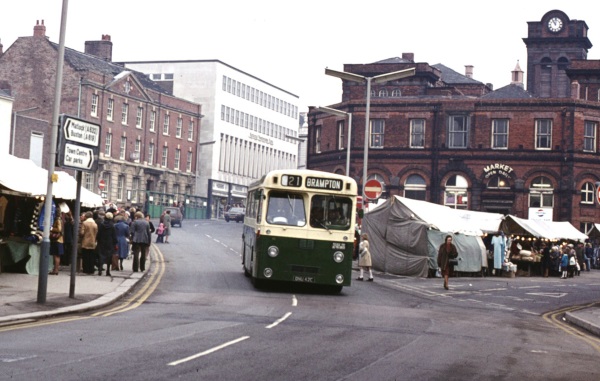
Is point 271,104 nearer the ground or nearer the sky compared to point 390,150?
nearer the sky

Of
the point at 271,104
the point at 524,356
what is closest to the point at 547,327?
Answer: the point at 524,356

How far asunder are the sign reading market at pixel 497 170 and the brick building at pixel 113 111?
3363cm

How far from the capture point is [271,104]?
13088cm

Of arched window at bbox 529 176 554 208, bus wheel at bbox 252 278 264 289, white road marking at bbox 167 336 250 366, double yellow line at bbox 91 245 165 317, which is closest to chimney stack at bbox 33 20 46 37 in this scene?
arched window at bbox 529 176 554 208

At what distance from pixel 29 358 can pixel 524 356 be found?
698cm

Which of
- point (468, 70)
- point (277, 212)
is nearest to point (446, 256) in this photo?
point (277, 212)

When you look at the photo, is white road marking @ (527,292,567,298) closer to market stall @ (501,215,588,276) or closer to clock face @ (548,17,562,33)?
market stall @ (501,215,588,276)

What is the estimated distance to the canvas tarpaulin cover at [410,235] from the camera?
38.4 meters

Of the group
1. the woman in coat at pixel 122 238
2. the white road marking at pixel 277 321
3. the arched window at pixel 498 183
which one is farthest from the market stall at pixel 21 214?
the arched window at pixel 498 183

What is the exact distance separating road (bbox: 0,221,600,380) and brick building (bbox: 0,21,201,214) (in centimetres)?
5664

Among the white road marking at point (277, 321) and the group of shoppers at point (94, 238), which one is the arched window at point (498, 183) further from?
the white road marking at point (277, 321)

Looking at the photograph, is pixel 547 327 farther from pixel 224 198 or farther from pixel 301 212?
pixel 224 198

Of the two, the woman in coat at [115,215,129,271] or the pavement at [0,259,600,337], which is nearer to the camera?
the pavement at [0,259,600,337]

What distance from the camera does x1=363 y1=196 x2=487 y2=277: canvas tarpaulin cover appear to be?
126 feet
